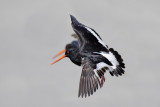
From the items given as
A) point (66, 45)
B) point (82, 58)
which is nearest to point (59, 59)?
point (66, 45)

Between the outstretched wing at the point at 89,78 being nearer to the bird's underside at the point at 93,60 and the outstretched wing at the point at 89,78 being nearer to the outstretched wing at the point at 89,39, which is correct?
the bird's underside at the point at 93,60

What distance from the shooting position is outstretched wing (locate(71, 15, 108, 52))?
1730cm

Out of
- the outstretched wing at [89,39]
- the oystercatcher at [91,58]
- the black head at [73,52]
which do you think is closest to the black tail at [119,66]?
the oystercatcher at [91,58]

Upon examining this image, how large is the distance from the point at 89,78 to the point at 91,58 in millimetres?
933

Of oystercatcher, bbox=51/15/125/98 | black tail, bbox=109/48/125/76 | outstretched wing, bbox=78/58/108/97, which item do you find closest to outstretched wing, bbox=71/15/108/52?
oystercatcher, bbox=51/15/125/98

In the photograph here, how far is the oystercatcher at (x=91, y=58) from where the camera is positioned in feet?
52.0

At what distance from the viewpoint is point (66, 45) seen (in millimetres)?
18031

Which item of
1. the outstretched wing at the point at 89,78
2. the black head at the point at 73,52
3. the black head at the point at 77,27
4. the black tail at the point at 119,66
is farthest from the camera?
the black head at the point at 77,27

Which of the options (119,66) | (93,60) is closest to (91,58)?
(93,60)

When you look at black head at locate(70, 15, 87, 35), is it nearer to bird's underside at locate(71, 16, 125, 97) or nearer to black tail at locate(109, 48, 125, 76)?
bird's underside at locate(71, 16, 125, 97)

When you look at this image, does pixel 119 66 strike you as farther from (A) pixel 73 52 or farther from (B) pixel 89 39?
(A) pixel 73 52

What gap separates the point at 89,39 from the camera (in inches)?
692

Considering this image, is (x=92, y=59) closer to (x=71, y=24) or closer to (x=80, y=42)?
(x=80, y=42)

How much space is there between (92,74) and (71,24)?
134 inches
